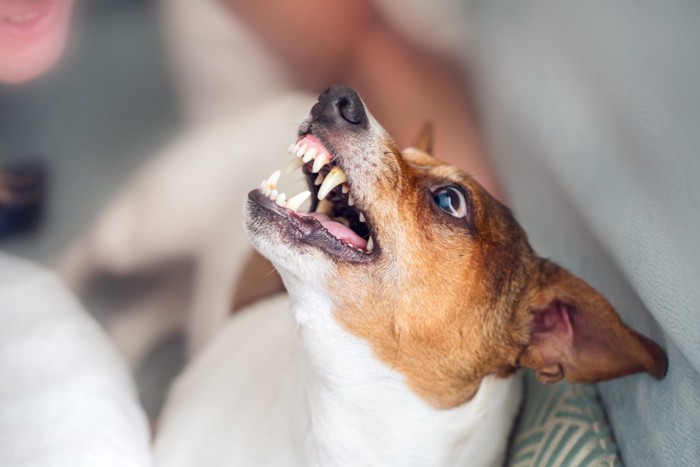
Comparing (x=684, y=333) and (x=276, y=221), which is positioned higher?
(x=684, y=333)

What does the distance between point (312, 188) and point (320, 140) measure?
0.12m

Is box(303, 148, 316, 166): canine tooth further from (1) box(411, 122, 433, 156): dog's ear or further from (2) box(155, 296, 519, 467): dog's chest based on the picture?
(1) box(411, 122, 433, 156): dog's ear

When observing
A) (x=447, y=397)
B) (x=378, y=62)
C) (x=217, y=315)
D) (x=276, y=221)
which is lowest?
(x=217, y=315)

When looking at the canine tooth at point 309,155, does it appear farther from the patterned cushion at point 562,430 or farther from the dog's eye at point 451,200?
the patterned cushion at point 562,430

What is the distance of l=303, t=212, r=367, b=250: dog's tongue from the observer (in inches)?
50.8

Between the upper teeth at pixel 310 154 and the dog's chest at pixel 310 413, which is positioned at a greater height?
the upper teeth at pixel 310 154

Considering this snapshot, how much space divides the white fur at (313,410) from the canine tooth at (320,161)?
0.17m

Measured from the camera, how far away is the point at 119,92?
1684mm

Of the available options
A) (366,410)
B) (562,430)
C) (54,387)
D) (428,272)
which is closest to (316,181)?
(428,272)

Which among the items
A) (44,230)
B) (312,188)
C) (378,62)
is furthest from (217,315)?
(378,62)

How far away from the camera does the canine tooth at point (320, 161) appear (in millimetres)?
1215

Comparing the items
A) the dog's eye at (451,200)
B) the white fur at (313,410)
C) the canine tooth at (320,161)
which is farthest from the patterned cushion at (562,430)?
the canine tooth at (320,161)

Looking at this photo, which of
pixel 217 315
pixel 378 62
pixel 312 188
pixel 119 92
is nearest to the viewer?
pixel 312 188

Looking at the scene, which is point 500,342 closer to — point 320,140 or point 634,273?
point 634,273
